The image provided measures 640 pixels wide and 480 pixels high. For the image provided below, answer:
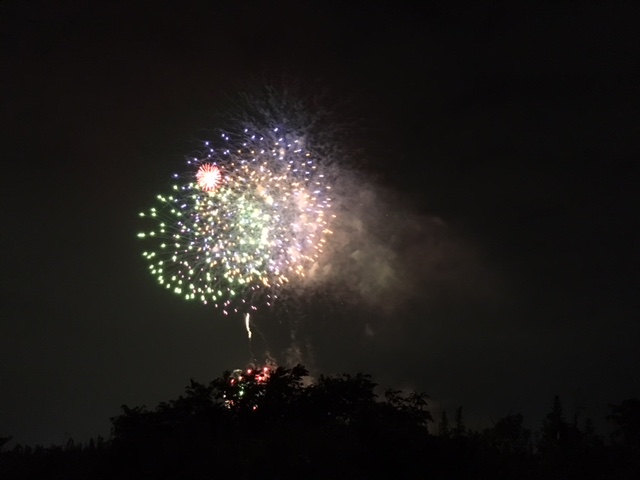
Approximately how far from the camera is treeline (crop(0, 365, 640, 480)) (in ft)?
60.5

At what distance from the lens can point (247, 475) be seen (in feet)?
61.0

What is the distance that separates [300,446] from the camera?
63.7ft

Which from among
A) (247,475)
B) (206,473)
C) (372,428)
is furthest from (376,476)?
Answer: (206,473)

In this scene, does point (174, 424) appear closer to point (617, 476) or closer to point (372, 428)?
point (372, 428)

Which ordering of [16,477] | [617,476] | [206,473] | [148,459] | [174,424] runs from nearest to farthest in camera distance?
[617,476] < [206,473] < [148,459] < [174,424] < [16,477]

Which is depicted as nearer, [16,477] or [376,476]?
[376,476]

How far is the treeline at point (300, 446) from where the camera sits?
18453 mm

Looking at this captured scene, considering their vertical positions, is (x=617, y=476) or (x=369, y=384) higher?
(x=369, y=384)

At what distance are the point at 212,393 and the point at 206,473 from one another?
26.5ft

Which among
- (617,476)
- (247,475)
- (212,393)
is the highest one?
(212,393)

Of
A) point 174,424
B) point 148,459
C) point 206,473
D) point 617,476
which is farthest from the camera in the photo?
point 174,424

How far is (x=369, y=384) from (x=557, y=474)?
10.1m

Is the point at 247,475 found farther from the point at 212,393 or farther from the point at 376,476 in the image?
the point at 212,393

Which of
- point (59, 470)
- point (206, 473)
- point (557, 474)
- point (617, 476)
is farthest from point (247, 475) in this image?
point (59, 470)
